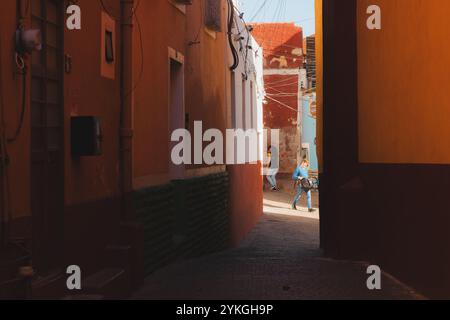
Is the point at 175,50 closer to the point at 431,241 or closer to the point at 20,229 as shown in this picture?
the point at 431,241

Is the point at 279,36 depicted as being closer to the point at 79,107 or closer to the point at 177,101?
the point at 177,101

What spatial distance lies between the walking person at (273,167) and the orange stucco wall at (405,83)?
25.4m

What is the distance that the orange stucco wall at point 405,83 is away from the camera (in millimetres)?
7738

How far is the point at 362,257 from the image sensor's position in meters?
10.6

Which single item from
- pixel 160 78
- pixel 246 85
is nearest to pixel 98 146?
pixel 160 78

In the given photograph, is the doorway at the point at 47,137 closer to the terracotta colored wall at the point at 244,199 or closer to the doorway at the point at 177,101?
the doorway at the point at 177,101

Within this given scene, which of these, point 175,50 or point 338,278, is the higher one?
point 175,50

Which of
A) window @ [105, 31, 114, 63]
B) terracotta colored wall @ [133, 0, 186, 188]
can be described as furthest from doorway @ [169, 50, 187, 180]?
window @ [105, 31, 114, 63]

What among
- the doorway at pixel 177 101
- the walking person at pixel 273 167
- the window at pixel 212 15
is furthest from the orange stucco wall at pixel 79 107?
the walking person at pixel 273 167

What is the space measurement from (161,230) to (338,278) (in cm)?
241

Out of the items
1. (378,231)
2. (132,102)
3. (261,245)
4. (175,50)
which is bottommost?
(261,245)

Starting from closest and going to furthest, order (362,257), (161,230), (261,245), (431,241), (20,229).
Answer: (20,229)
(431,241)
(161,230)
(362,257)
(261,245)

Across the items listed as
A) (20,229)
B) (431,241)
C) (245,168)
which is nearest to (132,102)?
(20,229)

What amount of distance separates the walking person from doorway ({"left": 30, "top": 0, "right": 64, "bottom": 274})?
2967cm
